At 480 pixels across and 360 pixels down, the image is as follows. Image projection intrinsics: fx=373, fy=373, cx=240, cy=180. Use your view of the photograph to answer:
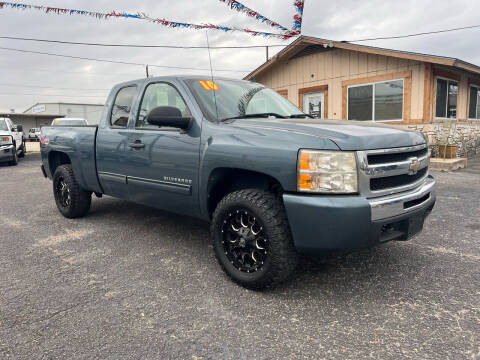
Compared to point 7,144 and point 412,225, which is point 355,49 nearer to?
point 412,225

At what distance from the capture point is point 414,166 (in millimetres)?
2803

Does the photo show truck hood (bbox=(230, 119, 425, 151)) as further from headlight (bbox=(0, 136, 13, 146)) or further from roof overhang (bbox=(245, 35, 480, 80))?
headlight (bbox=(0, 136, 13, 146))

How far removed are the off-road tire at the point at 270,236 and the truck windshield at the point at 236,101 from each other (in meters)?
0.84

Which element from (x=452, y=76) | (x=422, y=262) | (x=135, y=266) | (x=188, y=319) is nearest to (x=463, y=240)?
(x=422, y=262)

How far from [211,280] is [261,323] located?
29.7 inches

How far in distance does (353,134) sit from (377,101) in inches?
396

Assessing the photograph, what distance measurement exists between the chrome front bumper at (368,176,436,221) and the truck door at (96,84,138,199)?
8.42ft

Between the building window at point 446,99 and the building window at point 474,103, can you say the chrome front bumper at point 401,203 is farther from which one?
the building window at point 474,103

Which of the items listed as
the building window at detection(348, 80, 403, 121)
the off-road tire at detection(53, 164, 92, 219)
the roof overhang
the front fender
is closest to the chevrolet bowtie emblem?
the front fender

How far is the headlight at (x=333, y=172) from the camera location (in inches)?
95.7

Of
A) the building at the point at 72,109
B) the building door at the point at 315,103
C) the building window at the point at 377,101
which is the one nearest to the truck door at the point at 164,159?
the building window at the point at 377,101

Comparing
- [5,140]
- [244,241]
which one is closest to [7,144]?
[5,140]

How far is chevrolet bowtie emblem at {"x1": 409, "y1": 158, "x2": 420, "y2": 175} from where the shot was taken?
2.78m

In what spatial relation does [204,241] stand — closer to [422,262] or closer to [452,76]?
[422,262]
